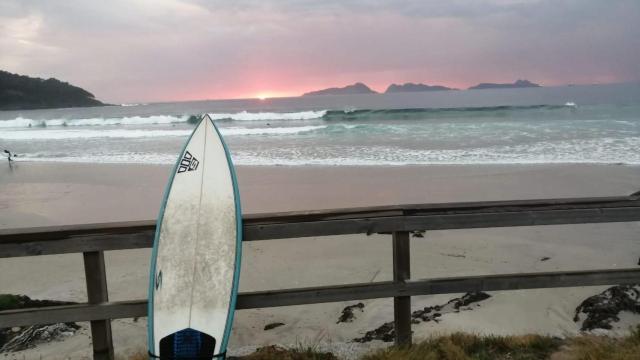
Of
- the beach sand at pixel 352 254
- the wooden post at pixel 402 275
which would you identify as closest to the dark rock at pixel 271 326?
the beach sand at pixel 352 254

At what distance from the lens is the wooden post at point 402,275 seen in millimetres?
2752

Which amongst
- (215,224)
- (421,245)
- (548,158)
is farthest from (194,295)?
(548,158)

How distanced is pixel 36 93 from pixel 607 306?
462 ft

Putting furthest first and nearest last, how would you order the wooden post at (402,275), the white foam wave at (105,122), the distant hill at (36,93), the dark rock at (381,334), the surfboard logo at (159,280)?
the distant hill at (36,93), the white foam wave at (105,122), the dark rock at (381,334), the surfboard logo at (159,280), the wooden post at (402,275)

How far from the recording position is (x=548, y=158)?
48.5 ft

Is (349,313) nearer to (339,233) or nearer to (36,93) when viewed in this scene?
(339,233)

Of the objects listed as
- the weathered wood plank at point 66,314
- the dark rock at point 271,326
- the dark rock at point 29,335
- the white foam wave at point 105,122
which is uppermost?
the white foam wave at point 105,122

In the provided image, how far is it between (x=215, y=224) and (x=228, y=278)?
38cm

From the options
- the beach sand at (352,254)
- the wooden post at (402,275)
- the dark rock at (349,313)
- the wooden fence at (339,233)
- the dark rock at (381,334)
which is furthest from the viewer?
the dark rock at (349,313)

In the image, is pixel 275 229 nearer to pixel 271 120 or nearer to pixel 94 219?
pixel 94 219

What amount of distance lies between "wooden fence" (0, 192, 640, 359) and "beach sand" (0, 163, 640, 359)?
2.45 ft

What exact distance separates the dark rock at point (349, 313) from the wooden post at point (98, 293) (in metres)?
2.21

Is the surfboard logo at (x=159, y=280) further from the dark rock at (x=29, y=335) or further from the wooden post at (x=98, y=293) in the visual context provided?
the dark rock at (x=29, y=335)

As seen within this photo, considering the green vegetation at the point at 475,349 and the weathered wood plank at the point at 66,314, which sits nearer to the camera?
the weathered wood plank at the point at 66,314
